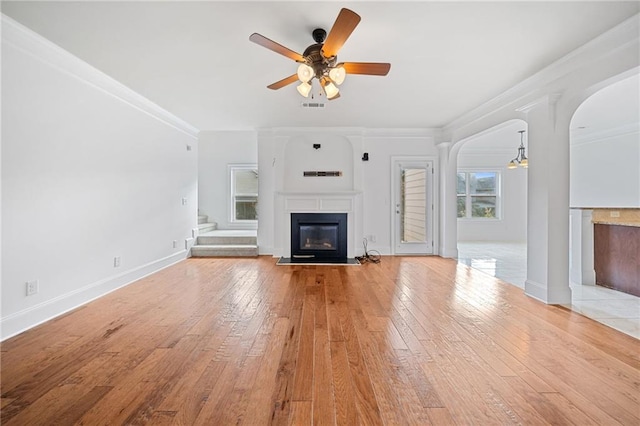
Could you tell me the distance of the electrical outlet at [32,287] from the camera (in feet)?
8.45

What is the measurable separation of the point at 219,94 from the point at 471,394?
4.22 m

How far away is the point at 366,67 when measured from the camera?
2.55 m

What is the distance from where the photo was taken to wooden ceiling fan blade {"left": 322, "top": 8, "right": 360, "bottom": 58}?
6.26 feet

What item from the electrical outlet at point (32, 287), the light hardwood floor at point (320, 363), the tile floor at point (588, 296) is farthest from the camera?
the tile floor at point (588, 296)

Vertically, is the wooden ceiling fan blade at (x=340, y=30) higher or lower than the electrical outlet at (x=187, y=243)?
higher

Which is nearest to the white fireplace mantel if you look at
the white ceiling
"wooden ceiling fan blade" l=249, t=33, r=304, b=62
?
the white ceiling

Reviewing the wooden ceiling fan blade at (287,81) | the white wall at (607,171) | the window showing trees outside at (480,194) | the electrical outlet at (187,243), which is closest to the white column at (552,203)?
the wooden ceiling fan blade at (287,81)

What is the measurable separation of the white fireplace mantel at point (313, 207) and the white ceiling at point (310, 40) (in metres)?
2.07

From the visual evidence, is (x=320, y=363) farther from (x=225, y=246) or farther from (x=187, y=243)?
(x=187, y=243)

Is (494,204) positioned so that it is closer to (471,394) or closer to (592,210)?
(592,210)

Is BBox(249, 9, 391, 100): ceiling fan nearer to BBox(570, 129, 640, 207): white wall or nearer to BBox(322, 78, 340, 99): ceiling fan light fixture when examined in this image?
BBox(322, 78, 340, 99): ceiling fan light fixture

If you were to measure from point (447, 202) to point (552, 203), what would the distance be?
2703mm

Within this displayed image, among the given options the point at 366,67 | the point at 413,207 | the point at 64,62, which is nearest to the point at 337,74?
the point at 366,67

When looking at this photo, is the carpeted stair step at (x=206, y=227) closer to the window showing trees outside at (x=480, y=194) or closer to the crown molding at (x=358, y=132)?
the crown molding at (x=358, y=132)
